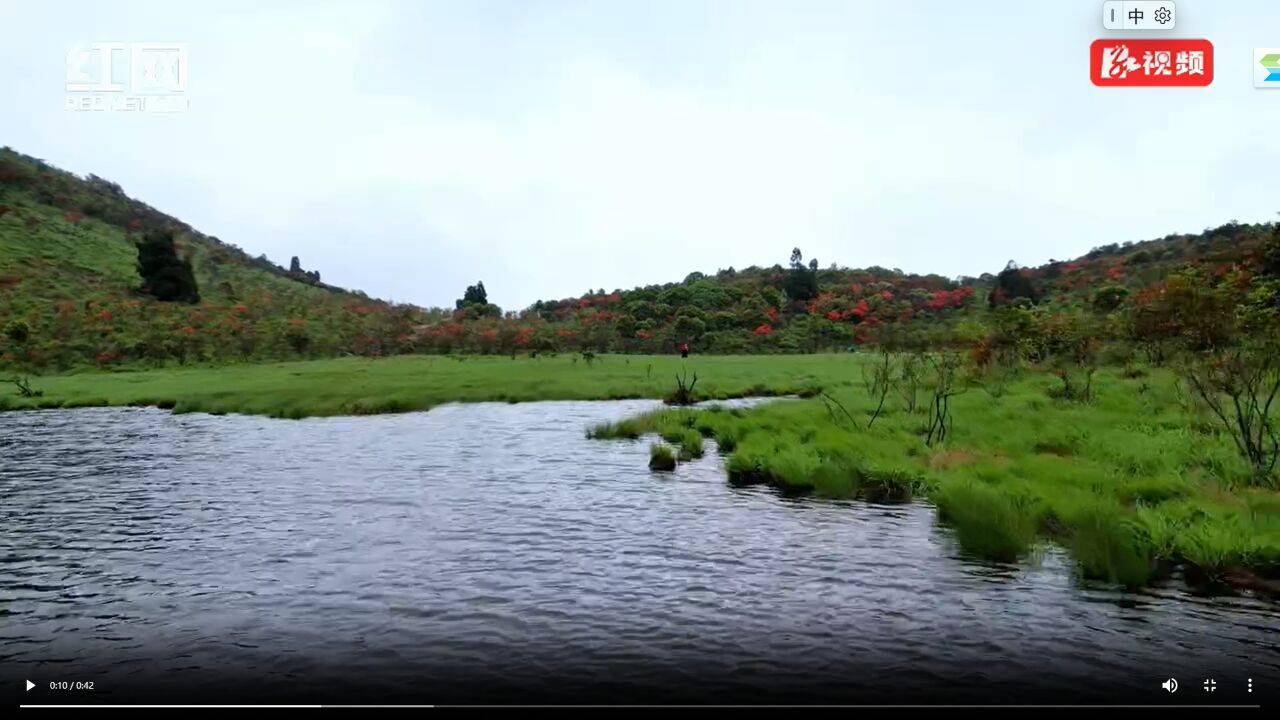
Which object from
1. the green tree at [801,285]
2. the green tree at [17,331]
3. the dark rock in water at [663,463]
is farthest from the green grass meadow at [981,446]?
the green tree at [801,285]

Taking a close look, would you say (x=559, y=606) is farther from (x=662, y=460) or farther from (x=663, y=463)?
(x=662, y=460)

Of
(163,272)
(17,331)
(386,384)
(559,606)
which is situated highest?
(163,272)

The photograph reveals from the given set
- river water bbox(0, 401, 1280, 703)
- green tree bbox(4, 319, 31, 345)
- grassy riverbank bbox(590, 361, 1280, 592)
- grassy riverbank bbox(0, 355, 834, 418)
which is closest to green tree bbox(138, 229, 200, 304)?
green tree bbox(4, 319, 31, 345)

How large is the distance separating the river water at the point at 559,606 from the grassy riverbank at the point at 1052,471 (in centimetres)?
116

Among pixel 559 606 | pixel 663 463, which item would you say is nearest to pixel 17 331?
pixel 663 463

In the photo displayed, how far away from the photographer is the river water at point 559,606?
991 centimetres

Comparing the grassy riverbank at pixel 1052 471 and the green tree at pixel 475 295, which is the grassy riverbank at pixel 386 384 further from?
the green tree at pixel 475 295

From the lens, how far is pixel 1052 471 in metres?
21.0

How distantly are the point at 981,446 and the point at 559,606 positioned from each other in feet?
61.5

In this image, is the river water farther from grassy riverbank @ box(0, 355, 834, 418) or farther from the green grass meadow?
grassy riverbank @ box(0, 355, 834, 418)

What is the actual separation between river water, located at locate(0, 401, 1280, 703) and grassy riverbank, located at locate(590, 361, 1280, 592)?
1.16m

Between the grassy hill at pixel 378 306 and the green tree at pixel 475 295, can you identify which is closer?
the grassy hill at pixel 378 306

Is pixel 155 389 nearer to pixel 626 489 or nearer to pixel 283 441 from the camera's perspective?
pixel 283 441

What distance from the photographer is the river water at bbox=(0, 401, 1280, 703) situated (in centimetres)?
991
